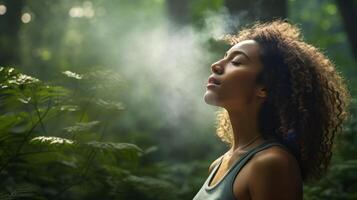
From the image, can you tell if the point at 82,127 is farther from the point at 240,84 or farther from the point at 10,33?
the point at 10,33

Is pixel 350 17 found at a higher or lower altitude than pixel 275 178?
higher

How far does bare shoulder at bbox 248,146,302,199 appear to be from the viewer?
2.23 m

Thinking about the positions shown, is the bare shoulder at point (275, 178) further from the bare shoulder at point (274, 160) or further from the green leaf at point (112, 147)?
the green leaf at point (112, 147)

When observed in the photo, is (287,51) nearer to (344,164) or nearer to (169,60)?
(344,164)

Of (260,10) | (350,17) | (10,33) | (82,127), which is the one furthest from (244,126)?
(10,33)

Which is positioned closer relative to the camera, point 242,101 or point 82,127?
point 242,101

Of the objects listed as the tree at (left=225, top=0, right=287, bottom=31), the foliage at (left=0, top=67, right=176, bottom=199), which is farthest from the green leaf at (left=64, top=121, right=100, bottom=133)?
the tree at (left=225, top=0, right=287, bottom=31)

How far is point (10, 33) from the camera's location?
1247cm

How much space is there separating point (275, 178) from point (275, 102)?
54 cm

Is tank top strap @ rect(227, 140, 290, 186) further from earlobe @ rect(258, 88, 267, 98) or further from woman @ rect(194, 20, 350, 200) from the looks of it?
earlobe @ rect(258, 88, 267, 98)

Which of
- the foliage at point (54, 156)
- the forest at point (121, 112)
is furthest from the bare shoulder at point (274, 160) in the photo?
the foliage at point (54, 156)

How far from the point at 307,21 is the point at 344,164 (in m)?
26.0

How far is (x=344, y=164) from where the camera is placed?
5.81 meters

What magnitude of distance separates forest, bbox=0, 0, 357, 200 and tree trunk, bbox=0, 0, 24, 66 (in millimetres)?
27
